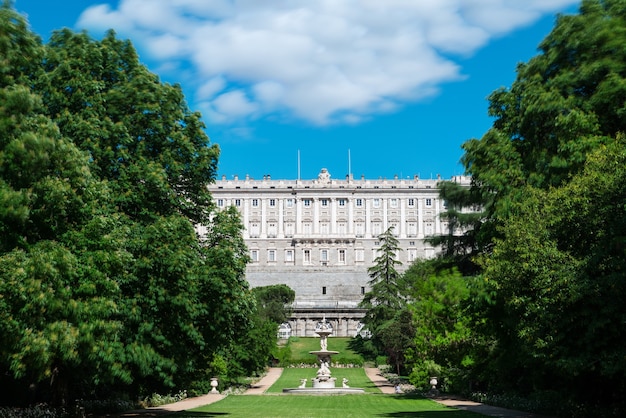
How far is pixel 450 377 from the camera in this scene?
34.8 meters

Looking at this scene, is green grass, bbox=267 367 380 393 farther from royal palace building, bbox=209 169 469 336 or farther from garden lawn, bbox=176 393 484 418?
royal palace building, bbox=209 169 469 336

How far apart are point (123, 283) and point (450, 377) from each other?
66.4 feet

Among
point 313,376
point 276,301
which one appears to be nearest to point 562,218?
point 313,376

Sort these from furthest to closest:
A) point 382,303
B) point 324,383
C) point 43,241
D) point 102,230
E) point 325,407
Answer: point 382,303 → point 324,383 → point 325,407 → point 102,230 → point 43,241

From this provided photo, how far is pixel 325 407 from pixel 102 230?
524 inches

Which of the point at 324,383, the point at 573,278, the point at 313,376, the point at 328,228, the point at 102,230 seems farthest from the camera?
the point at 328,228

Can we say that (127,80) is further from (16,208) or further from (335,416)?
(335,416)

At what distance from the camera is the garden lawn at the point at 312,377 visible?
41.8 m

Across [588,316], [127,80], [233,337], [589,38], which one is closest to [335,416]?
[233,337]

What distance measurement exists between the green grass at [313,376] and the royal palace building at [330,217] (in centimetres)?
4929

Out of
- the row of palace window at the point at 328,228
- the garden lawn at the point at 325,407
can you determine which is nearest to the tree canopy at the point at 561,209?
the garden lawn at the point at 325,407

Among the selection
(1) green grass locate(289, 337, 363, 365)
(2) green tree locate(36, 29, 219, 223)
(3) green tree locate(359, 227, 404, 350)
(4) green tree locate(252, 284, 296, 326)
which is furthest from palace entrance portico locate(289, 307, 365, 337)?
(2) green tree locate(36, 29, 219, 223)

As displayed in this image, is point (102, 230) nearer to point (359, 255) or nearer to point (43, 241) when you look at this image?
point (43, 241)

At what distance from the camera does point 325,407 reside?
27266mm
